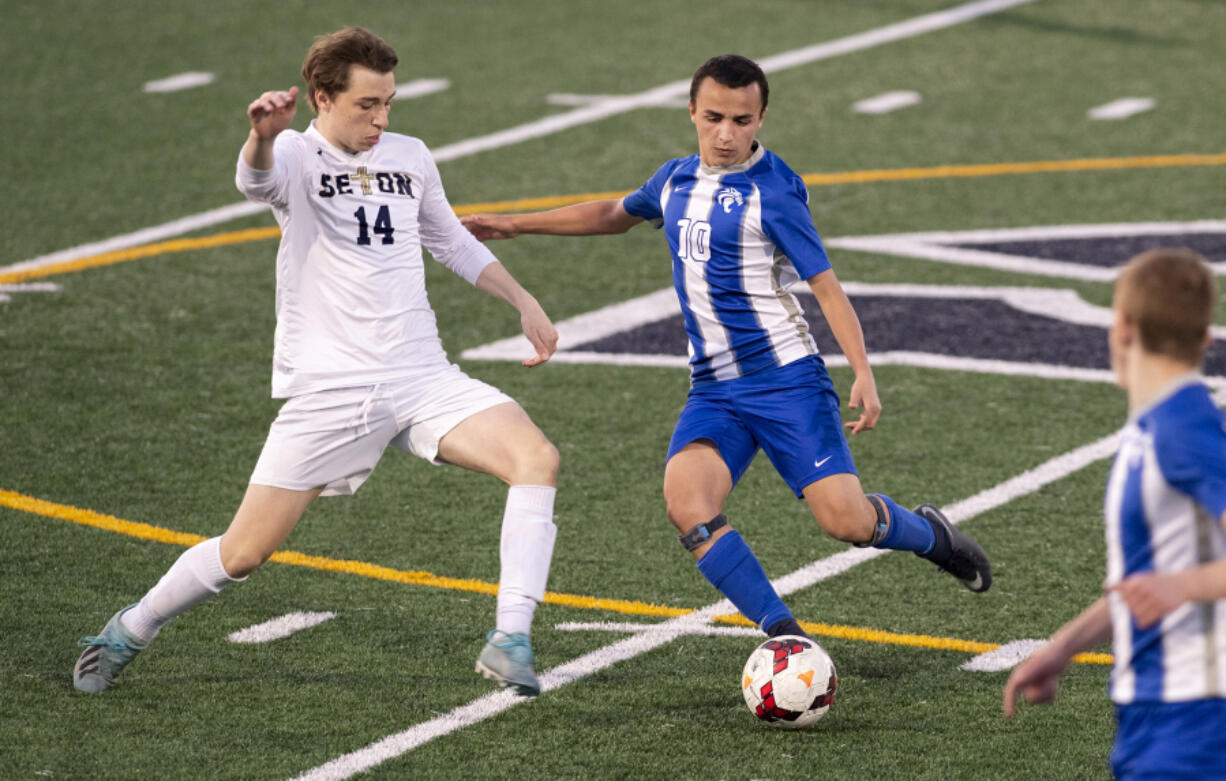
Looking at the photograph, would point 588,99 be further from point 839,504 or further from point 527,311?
point 839,504

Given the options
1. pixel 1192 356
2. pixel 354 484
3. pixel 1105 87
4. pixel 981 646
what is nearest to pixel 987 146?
pixel 1105 87

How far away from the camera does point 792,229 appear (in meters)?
5.86

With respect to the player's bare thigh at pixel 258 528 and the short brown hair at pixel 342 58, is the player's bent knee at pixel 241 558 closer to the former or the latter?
the player's bare thigh at pixel 258 528

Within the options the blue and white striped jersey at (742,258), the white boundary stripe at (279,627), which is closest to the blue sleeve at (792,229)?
the blue and white striped jersey at (742,258)

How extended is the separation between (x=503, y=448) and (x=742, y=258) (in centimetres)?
107

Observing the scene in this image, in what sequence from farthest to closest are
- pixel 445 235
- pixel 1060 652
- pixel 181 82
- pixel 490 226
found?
pixel 181 82, pixel 490 226, pixel 445 235, pixel 1060 652

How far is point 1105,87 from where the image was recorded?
17297 millimetres

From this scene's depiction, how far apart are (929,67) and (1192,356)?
48.6 feet

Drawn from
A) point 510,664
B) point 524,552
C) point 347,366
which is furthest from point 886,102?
point 510,664

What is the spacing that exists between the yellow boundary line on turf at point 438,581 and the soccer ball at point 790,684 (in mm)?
850

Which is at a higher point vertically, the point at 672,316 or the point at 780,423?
the point at 780,423

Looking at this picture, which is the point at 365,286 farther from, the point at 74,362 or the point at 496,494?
the point at 74,362

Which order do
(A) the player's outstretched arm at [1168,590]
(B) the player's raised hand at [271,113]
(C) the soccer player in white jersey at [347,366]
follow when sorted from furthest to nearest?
(C) the soccer player in white jersey at [347,366] < (B) the player's raised hand at [271,113] < (A) the player's outstretched arm at [1168,590]

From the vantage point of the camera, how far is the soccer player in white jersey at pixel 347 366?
18.0 ft
